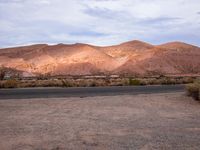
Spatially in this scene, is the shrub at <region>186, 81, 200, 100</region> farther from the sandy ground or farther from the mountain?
the mountain

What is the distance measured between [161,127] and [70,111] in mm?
6308

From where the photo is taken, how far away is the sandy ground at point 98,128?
10492 millimetres

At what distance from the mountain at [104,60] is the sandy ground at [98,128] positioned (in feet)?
287

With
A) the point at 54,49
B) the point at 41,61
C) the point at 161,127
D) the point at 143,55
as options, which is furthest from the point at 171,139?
the point at 54,49

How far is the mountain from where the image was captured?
11647cm

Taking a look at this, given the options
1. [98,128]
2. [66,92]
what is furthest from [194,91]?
[98,128]

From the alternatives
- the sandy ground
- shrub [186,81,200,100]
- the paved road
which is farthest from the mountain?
the sandy ground

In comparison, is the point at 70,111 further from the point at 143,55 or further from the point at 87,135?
the point at 143,55

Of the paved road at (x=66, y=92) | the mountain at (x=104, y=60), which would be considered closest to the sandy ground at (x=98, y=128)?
the paved road at (x=66, y=92)

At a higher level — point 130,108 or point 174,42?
point 174,42

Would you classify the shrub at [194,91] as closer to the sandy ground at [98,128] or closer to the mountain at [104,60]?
the sandy ground at [98,128]

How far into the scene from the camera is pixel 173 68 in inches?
4577

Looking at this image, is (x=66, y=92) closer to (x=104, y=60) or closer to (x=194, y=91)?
(x=194, y=91)

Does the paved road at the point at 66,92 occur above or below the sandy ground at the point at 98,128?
above
